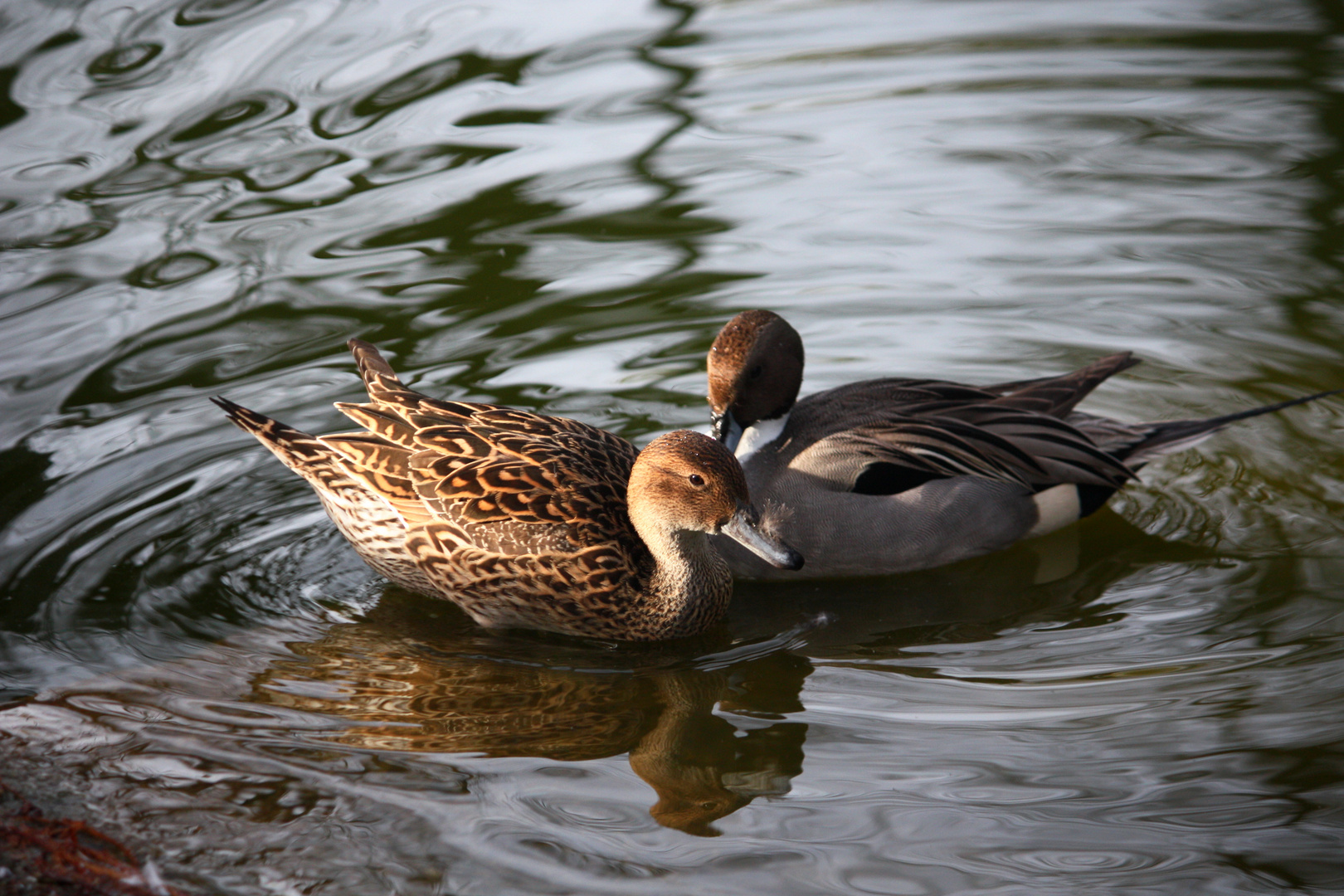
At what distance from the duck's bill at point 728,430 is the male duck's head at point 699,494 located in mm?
811

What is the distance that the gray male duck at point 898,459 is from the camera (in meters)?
5.84

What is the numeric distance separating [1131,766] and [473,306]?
16.1 ft

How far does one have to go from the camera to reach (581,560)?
527 cm

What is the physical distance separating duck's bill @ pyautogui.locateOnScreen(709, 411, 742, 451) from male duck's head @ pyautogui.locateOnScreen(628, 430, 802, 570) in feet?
2.66

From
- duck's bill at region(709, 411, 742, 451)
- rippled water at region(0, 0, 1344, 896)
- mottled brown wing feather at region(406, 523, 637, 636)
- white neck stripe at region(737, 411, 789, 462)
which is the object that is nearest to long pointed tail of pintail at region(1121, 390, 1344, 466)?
rippled water at region(0, 0, 1344, 896)

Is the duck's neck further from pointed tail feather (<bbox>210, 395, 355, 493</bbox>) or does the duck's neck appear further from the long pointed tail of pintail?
the long pointed tail of pintail

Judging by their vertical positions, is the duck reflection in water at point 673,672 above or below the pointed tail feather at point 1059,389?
below

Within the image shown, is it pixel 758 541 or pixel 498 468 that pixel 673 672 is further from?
pixel 498 468

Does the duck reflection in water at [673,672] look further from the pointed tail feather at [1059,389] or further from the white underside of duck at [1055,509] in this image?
the pointed tail feather at [1059,389]

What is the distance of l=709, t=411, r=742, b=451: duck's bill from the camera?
6.04m

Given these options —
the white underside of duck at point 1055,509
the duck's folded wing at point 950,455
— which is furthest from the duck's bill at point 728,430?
the white underside of duck at point 1055,509

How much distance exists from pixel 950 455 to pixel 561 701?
2.11 meters

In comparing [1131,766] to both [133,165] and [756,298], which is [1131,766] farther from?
[133,165]

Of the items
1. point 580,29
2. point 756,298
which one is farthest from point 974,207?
point 580,29
